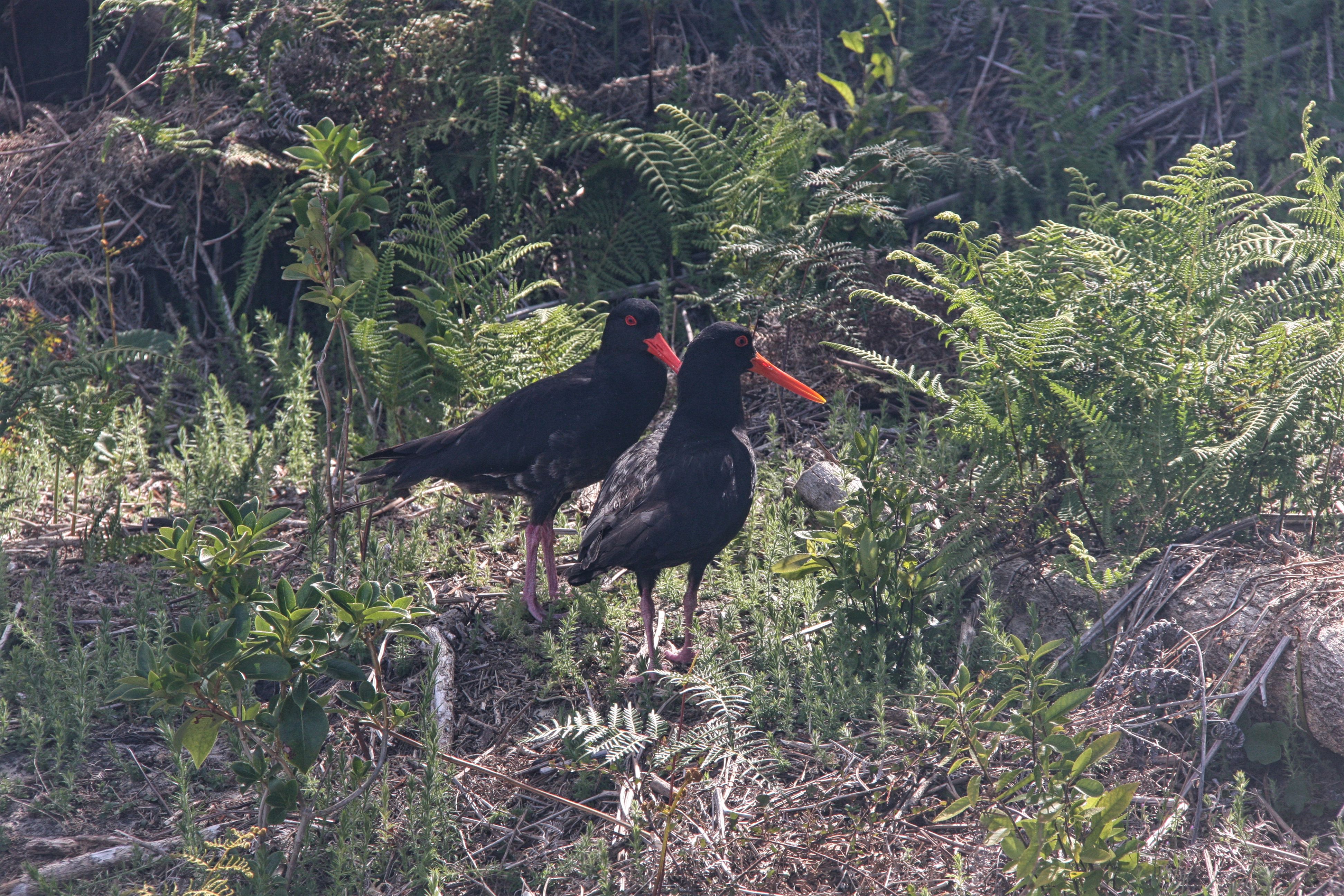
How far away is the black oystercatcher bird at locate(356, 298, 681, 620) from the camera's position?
4738 millimetres

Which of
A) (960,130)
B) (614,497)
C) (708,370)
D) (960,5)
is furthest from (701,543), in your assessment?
(960,5)

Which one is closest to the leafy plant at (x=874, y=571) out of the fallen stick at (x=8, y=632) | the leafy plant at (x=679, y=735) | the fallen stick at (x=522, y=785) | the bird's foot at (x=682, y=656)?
the leafy plant at (x=679, y=735)

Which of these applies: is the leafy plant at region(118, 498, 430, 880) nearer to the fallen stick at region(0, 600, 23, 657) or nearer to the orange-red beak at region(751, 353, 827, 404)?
the fallen stick at region(0, 600, 23, 657)

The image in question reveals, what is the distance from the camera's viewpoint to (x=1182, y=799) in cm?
311

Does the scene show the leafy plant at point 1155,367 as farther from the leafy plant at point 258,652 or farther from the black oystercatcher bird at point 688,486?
the leafy plant at point 258,652

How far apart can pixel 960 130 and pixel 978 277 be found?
6.73 ft

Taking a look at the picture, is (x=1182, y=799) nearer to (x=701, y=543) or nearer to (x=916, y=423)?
(x=701, y=543)

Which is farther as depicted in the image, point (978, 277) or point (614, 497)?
point (978, 277)

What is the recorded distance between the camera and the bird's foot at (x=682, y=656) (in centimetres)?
429

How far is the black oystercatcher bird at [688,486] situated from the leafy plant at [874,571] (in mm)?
417

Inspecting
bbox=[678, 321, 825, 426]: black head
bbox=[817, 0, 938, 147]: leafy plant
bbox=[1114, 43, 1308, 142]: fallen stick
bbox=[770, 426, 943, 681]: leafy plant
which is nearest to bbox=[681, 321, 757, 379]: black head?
bbox=[678, 321, 825, 426]: black head

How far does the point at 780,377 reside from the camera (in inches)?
201

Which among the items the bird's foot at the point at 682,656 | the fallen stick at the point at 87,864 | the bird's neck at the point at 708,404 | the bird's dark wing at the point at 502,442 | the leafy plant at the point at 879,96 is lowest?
the bird's foot at the point at 682,656

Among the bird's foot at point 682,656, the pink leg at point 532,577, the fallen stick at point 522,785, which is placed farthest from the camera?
the pink leg at point 532,577
